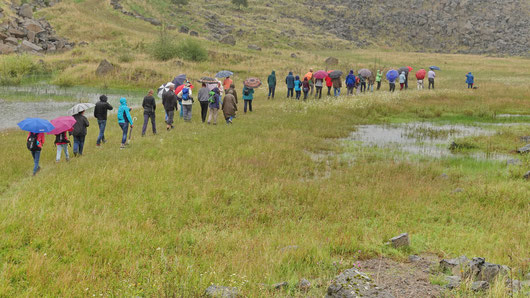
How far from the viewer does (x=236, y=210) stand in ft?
28.7

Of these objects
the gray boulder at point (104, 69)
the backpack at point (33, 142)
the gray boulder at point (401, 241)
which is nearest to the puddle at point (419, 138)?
the gray boulder at point (401, 241)

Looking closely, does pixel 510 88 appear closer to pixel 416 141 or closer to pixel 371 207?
pixel 416 141

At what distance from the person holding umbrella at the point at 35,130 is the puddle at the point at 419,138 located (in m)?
11.6

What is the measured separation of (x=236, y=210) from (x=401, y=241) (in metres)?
3.66

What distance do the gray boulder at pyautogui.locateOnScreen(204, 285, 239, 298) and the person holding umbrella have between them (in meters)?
8.24

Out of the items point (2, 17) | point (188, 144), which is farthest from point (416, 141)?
point (2, 17)

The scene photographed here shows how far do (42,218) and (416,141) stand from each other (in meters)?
15.0

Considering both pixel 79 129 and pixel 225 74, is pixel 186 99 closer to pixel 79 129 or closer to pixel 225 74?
pixel 225 74

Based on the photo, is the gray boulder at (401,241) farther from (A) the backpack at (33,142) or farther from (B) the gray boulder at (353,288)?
(A) the backpack at (33,142)

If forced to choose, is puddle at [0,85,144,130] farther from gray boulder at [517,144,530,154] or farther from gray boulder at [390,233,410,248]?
gray boulder at [517,144,530,154]

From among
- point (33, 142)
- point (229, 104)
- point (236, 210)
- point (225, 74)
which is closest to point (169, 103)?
point (229, 104)

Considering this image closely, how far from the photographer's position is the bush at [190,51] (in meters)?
50.9

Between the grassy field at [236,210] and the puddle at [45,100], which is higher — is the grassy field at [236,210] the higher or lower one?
the lower one

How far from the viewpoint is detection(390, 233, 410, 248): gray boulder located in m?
6.86
